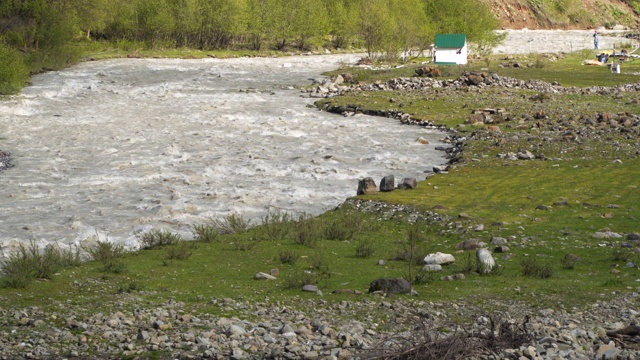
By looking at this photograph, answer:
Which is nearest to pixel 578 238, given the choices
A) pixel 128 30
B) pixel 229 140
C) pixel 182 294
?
pixel 182 294

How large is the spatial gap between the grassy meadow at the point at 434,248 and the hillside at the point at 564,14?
448 feet

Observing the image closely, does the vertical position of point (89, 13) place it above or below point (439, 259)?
above

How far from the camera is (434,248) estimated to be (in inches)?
600

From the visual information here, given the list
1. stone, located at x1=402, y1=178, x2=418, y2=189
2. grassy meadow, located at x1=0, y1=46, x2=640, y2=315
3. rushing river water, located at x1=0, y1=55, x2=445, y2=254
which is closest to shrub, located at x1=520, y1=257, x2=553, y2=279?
grassy meadow, located at x1=0, y1=46, x2=640, y2=315

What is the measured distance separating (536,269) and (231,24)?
3089 inches

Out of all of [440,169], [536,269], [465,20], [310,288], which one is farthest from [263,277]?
[465,20]

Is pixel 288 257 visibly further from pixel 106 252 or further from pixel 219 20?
pixel 219 20

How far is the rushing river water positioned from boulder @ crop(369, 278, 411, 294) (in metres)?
6.74

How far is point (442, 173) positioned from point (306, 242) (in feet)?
30.6

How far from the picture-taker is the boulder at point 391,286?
11914mm

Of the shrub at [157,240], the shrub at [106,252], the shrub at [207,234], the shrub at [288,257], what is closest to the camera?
the shrub at [288,257]

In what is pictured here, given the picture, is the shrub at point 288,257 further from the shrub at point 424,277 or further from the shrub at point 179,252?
the shrub at point 424,277

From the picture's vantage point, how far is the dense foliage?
60.3 m

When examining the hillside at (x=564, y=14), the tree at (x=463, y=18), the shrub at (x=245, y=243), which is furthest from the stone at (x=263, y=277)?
the hillside at (x=564, y=14)
